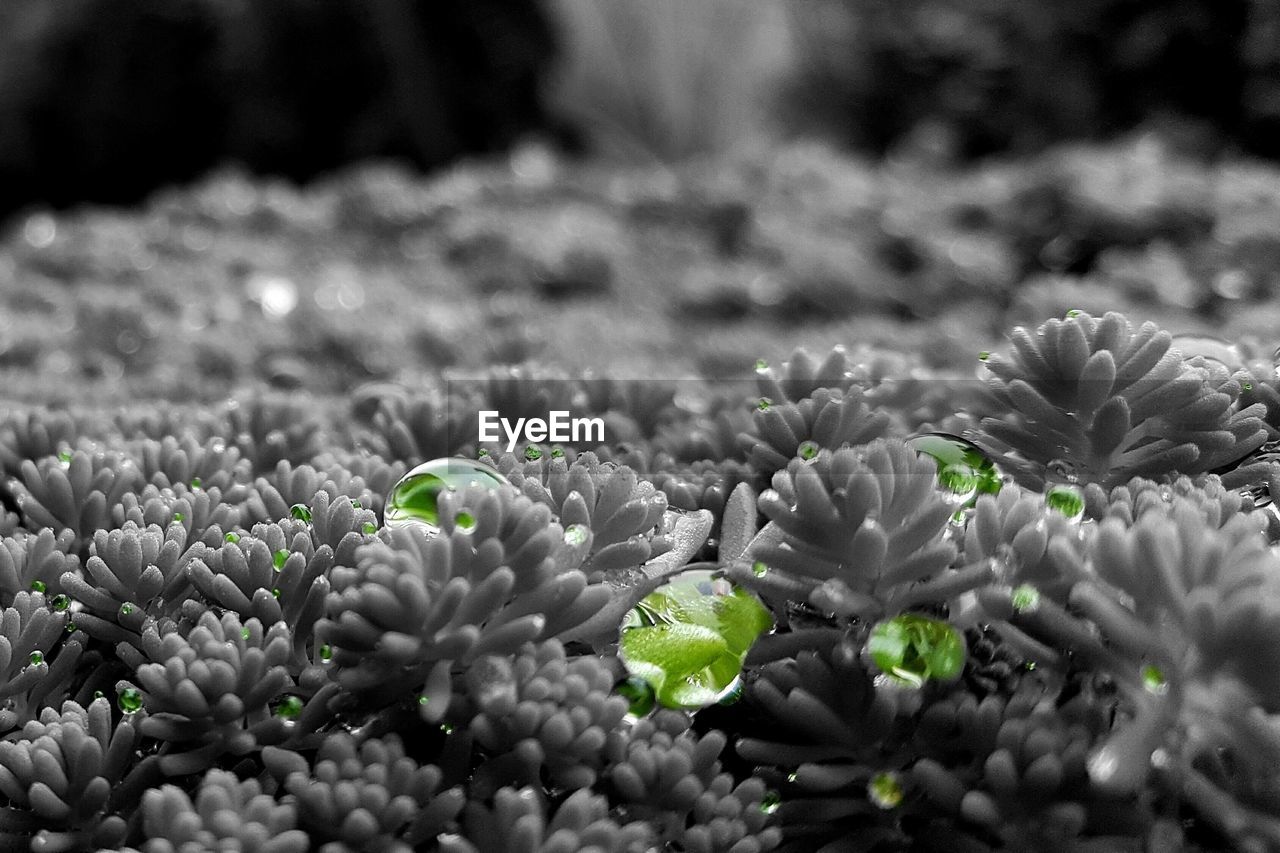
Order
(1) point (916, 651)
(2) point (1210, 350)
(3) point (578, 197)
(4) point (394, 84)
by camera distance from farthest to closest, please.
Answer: (4) point (394, 84)
(3) point (578, 197)
(2) point (1210, 350)
(1) point (916, 651)

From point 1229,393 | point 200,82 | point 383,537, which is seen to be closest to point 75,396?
point 383,537

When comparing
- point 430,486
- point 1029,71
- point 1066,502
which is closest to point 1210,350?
point 1066,502

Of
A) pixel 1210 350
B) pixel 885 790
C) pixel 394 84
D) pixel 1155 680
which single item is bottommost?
pixel 885 790

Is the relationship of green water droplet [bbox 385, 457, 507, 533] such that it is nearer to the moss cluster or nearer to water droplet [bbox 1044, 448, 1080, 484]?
the moss cluster

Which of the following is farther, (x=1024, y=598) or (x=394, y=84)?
(x=394, y=84)

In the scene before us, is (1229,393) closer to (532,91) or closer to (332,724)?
(332,724)

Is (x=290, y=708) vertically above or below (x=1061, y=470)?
below

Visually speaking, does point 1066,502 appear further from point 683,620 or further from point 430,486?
point 430,486

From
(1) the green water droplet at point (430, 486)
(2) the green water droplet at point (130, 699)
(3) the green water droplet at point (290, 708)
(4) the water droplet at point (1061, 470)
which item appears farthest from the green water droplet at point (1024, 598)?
(2) the green water droplet at point (130, 699)
